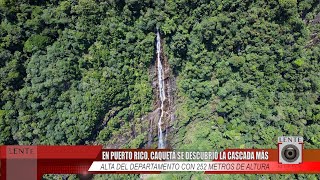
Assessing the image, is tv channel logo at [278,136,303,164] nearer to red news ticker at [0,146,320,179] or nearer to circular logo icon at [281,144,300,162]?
circular logo icon at [281,144,300,162]

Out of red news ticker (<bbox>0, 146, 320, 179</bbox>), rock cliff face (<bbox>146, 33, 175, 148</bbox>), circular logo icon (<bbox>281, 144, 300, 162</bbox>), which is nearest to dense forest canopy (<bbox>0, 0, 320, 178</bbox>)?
rock cliff face (<bbox>146, 33, 175, 148</bbox>)

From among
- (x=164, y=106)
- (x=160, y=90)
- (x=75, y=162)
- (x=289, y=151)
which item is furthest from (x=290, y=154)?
(x=75, y=162)

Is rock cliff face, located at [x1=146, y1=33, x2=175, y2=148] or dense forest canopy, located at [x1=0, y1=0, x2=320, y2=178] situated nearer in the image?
dense forest canopy, located at [x1=0, y1=0, x2=320, y2=178]

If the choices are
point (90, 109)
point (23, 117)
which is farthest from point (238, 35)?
point (23, 117)

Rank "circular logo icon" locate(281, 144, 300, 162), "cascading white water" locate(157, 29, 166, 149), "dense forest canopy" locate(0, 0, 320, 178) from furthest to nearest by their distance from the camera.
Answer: "cascading white water" locate(157, 29, 166, 149)
"dense forest canopy" locate(0, 0, 320, 178)
"circular logo icon" locate(281, 144, 300, 162)

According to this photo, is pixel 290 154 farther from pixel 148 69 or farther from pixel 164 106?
pixel 148 69

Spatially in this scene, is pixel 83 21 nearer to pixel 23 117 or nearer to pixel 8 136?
pixel 23 117

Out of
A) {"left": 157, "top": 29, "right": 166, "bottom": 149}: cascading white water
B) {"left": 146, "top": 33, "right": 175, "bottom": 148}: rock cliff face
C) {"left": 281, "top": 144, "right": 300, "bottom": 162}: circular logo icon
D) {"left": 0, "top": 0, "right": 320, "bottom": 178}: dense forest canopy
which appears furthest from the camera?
{"left": 146, "top": 33, "right": 175, "bottom": 148}: rock cliff face
